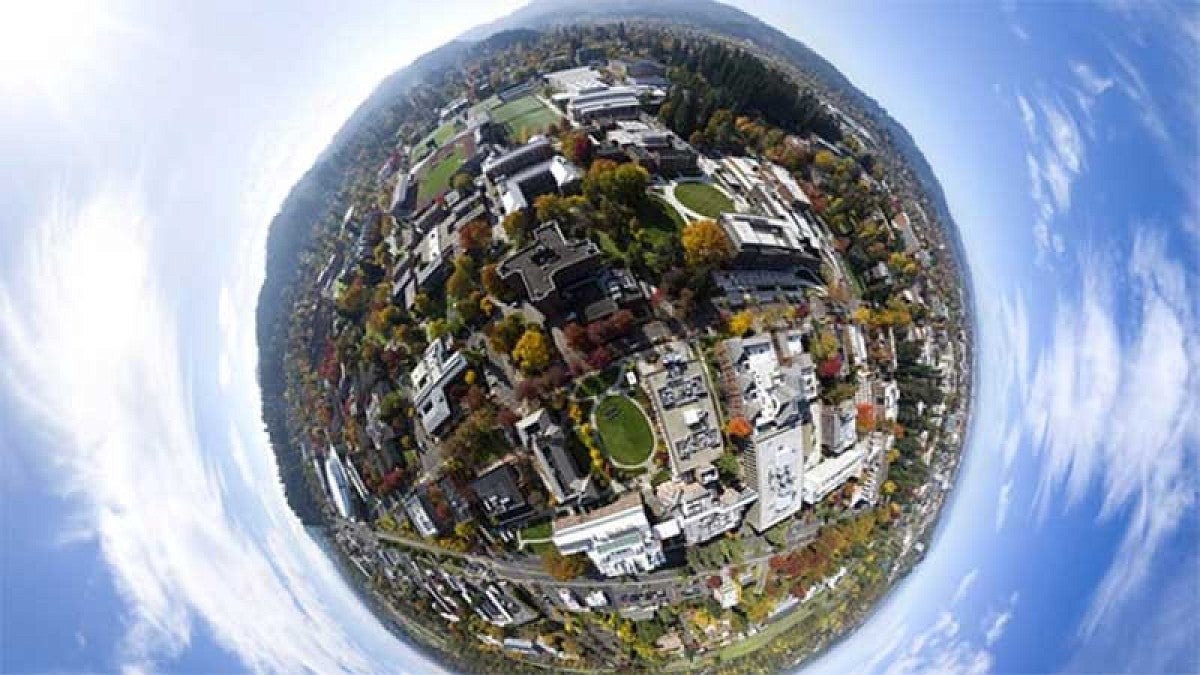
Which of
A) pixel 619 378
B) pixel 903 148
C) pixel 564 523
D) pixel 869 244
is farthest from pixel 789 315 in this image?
pixel 564 523

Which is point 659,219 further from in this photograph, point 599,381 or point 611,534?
point 611,534

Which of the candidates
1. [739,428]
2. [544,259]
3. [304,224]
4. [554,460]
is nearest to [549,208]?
[544,259]

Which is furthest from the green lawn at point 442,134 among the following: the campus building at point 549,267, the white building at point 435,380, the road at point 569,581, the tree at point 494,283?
the road at point 569,581

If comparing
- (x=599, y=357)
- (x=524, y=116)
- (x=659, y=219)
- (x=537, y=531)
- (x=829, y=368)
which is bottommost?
(x=537, y=531)

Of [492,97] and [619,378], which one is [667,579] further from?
[492,97]

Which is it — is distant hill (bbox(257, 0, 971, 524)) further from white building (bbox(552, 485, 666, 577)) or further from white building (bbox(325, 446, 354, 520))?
white building (bbox(552, 485, 666, 577))

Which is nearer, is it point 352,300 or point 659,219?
point 352,300
